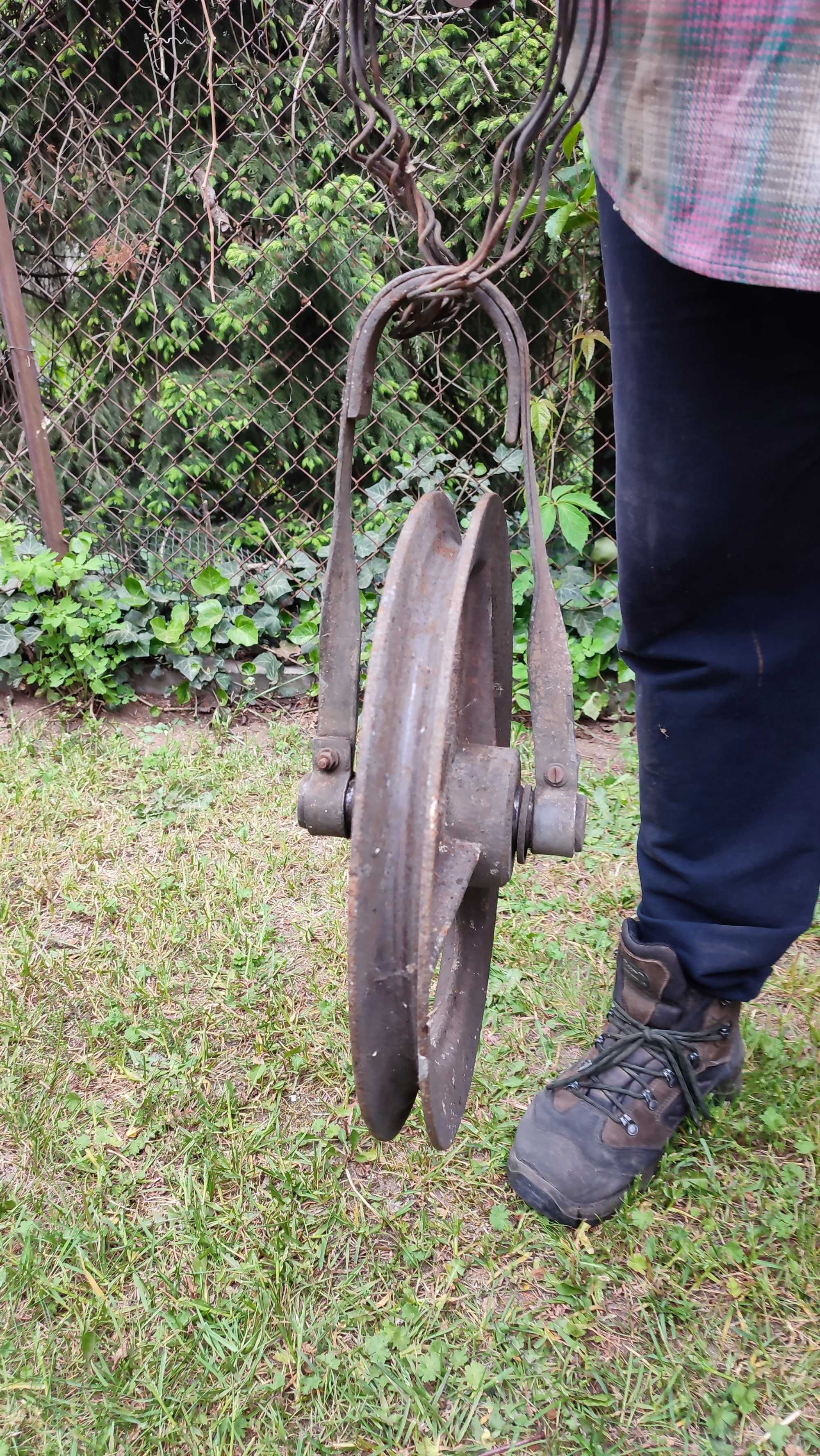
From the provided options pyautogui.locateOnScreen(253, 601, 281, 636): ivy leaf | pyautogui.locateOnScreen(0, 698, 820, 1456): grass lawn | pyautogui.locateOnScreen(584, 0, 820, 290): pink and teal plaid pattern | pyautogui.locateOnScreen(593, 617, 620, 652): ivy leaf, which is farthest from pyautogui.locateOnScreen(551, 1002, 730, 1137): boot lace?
pyautogui.locateOnScreen(253, 601, 281, 636): ivy leaf

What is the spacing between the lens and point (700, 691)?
1398 millimetres

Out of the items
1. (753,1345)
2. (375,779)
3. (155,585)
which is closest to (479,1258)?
(753,1345)

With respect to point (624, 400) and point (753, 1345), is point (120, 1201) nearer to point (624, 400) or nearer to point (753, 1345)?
point (753, 1345)

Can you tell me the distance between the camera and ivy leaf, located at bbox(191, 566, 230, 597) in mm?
3359

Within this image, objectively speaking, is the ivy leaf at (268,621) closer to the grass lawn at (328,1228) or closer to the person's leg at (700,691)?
the grass lawn at (328,1228)

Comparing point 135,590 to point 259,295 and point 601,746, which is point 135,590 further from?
point 601,746

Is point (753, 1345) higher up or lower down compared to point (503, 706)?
lower down

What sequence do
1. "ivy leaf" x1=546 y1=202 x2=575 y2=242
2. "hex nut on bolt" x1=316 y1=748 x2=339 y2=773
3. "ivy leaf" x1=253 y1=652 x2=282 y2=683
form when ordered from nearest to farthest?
"hex nut on bolt" x1=316 y1=748 x2=339 y2=773
"ivy leaf" x1=546 y1=202 x2=575 y2=242
"ivy leaf" x1=253 y1=652 x2=282 y2=683

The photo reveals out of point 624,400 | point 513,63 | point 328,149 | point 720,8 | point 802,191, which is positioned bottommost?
point 624,400

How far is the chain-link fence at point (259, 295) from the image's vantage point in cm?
310

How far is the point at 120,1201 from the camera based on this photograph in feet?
5.20

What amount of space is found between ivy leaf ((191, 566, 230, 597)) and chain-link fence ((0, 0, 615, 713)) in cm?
7

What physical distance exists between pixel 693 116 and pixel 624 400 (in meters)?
0.40

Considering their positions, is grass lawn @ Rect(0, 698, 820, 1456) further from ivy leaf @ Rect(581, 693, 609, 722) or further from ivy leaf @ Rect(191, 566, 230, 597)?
ivy leaf @ Rect(191, 566, 230, 597)
